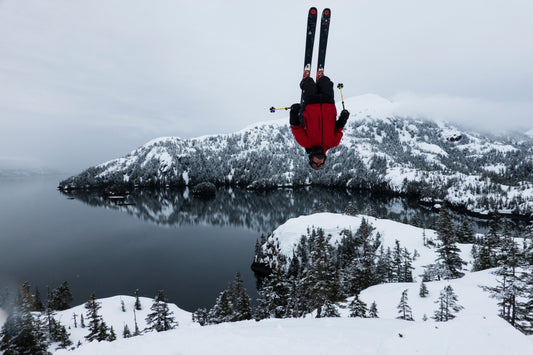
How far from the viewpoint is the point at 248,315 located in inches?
1242

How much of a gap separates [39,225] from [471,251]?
582 feet

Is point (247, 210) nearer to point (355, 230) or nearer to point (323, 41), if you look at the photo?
point (355, 230)

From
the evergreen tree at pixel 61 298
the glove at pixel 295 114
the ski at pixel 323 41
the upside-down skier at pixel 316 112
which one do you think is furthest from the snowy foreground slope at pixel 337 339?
the evergreen tree at pixel 61 298

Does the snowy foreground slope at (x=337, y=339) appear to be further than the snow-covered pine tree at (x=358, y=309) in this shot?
No

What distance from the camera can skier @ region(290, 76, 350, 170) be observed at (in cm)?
754

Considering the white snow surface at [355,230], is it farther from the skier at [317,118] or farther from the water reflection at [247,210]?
the skier at [317,118]

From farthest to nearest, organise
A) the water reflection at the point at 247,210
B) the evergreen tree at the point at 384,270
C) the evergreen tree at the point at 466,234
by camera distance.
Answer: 1. the water reflection at the point at 247,210
2. the evergreen tree at the point at 466,234
3. the evergreen tree at the point at 384,270

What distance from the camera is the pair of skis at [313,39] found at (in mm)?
8133

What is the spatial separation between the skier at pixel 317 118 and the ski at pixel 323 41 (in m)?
0.66

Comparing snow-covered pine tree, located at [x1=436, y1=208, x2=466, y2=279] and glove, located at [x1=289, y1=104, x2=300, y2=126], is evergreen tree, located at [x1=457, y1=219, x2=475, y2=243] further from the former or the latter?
glove, located at [x1=289, y1=104, x2=300, y2=126]

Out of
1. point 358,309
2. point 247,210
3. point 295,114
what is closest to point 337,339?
point 295,114

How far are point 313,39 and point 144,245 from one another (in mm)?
102149

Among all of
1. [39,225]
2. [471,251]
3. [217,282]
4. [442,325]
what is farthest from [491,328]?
[39,225]

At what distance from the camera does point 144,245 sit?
91.3 metres
